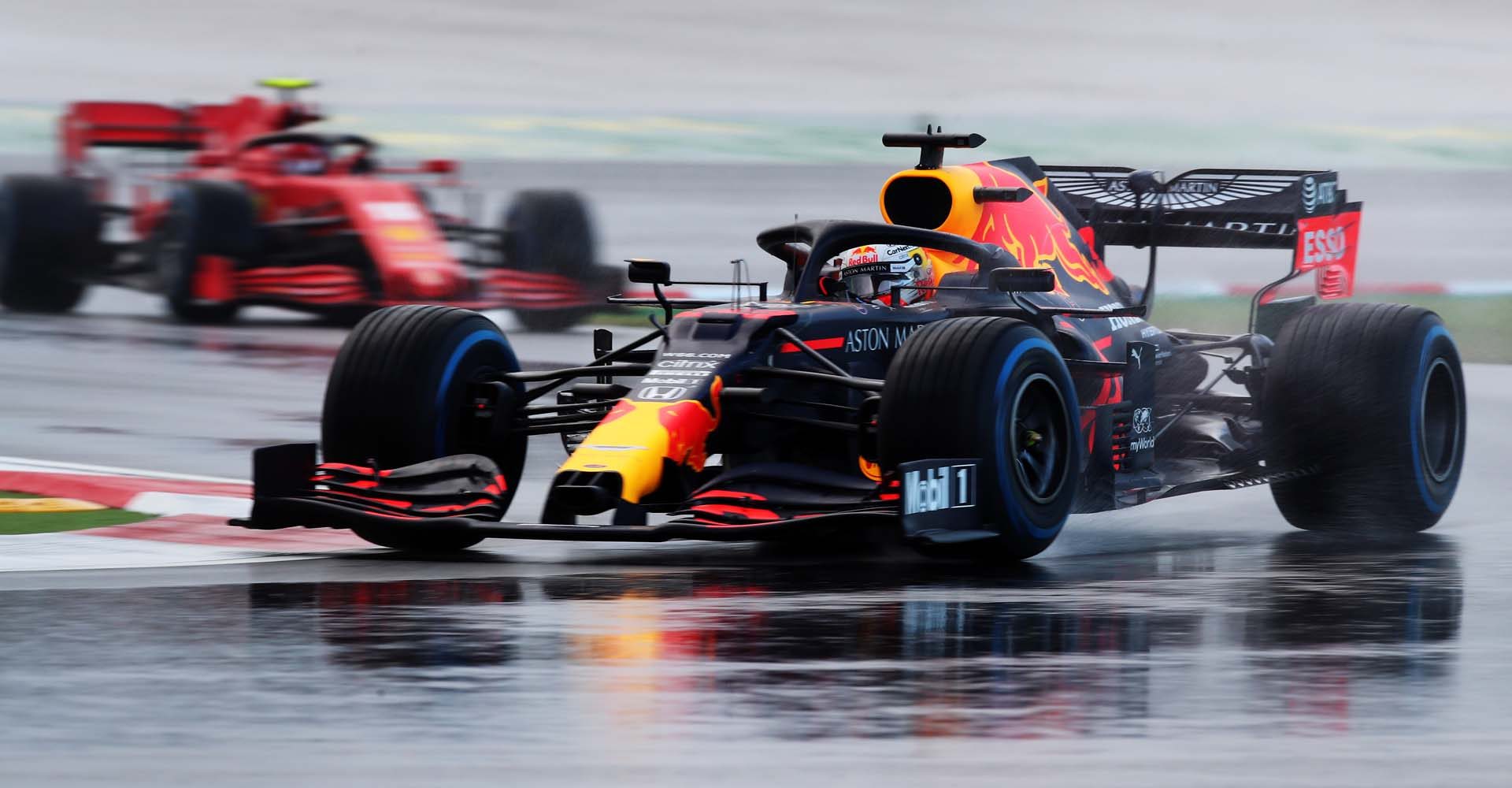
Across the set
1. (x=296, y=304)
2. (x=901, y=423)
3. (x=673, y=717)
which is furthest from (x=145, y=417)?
(x=673, y=717)

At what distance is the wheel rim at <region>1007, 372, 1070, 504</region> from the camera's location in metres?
10.3

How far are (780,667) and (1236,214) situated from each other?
272 inches

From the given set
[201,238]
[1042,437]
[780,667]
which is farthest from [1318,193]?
[201,238]

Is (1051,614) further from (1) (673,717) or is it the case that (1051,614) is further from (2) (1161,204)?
(2) (1161,204)

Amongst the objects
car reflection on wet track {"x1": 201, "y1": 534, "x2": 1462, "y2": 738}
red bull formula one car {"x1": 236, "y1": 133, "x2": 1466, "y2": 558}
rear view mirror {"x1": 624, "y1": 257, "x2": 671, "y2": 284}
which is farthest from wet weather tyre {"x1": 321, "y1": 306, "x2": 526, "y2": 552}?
car reflection on wet track {"x1": 201, "y1": 534, "x2": 1462, "y2": 738}

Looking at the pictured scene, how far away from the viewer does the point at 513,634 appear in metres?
8.17

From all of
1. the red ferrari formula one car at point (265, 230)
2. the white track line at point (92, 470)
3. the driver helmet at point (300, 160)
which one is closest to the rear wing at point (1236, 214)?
the white track line at point (92, 470)

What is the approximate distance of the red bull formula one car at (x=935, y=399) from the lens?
979 centimetres

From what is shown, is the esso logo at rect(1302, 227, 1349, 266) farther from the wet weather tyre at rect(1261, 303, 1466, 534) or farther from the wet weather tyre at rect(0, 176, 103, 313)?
the wet weather tyre at rect(0, 176, 103, 313)

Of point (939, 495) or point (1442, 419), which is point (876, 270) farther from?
point (1442, 419)

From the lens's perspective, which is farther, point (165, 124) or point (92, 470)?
point (165, 124)

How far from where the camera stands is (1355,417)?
39.8 feet

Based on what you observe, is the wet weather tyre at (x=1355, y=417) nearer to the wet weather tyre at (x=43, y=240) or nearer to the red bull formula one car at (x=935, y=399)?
the red bull formula one car at (x=935, y=399)

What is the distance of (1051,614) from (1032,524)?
1.41 m
